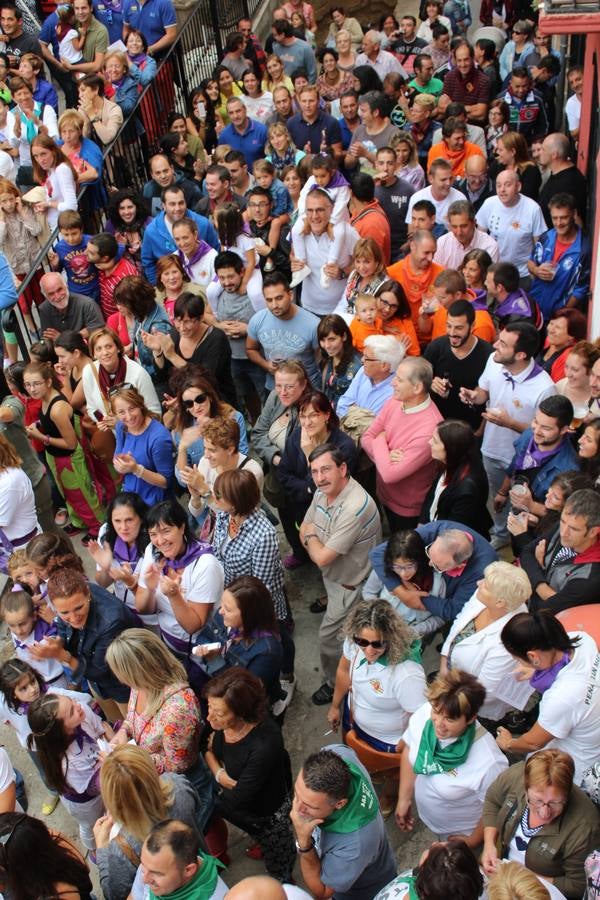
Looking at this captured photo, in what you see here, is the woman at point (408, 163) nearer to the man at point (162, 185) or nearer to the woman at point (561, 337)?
the man at point (162, 185)

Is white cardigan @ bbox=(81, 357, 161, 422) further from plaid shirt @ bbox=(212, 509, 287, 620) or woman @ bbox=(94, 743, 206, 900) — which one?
woman @ bbox=(94, 743, 206, 900)

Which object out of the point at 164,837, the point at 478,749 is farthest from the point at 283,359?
the point at 164,837

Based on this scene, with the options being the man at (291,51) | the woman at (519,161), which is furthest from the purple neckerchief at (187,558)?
the man at (291,51)

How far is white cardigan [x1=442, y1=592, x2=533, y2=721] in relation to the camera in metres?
4.11

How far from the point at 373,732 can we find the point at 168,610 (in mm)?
1262

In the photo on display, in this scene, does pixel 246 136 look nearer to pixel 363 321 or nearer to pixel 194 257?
pixel 194 257

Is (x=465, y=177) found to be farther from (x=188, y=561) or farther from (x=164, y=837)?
(x=164, y=837)

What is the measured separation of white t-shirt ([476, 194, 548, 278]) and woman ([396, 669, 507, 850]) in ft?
14.2

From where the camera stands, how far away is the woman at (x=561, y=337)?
561 cm

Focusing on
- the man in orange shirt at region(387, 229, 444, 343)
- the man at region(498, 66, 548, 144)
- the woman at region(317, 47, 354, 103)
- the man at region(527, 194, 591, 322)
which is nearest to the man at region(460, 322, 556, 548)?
the man in orange shirt at region(387, 229, 444, 343)

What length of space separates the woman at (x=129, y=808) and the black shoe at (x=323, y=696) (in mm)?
1542

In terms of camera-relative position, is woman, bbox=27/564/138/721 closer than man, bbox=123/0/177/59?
Yes

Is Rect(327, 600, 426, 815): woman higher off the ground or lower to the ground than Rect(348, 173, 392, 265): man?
lower

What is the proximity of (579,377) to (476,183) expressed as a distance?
3436mm
